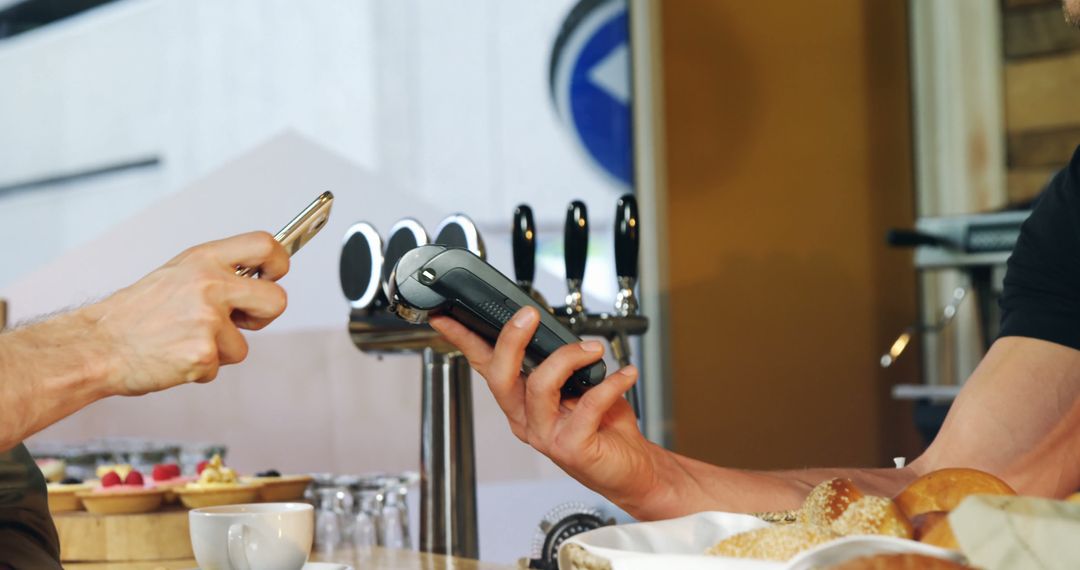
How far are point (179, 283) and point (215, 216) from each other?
5.34 ft

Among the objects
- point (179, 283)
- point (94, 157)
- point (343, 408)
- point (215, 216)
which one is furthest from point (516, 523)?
point (179, 283)

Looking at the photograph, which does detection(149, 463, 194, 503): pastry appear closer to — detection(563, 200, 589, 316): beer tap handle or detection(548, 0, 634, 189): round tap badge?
detection(563, 200, 589, 316): beer tap handle

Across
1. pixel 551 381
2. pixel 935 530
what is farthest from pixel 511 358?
pixel 935 530

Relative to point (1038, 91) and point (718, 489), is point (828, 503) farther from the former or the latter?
point (1038, 91)

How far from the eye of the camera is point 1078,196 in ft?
4.66

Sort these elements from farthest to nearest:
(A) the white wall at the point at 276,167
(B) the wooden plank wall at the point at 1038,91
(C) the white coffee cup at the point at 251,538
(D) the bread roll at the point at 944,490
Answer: (B) the wooden plank wall at the point at 1038,91 < (A) the white wall at the point at 276,167 < (C) the white coffee cup at the point at 251,538 < (D) the bread roll at the point at 944,490

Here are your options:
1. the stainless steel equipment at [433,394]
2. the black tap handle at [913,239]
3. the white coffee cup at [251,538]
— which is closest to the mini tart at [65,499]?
the stainless steel equipment at [433,394]

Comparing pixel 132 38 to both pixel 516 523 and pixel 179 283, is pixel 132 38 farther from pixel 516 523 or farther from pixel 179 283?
pixel 179 283

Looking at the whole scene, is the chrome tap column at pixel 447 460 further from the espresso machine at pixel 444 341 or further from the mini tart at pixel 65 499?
the mini tart at pixel 65 499

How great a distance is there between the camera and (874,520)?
0.67m

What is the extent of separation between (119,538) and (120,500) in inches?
1.8

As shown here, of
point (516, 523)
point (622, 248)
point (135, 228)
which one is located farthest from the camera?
point (516, 523)

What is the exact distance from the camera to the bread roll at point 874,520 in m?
0.66

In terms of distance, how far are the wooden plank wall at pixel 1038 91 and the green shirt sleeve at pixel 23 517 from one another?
2600mm
